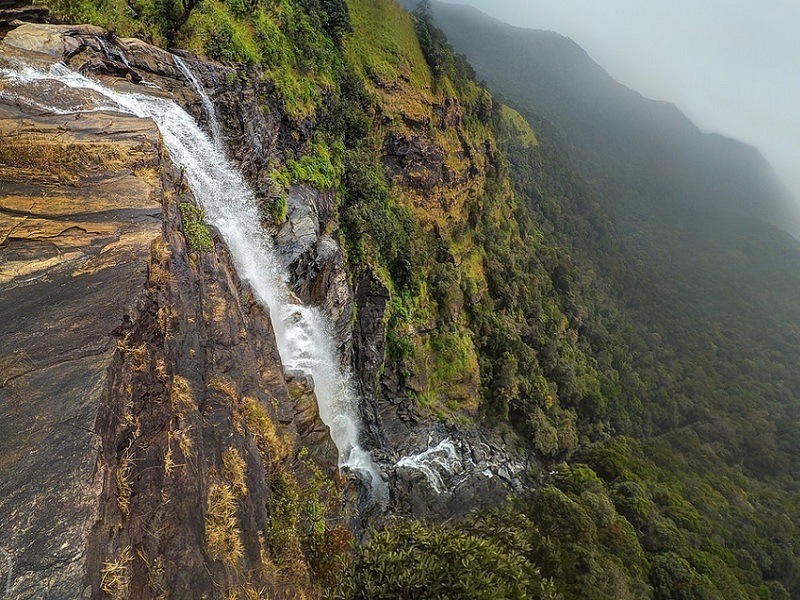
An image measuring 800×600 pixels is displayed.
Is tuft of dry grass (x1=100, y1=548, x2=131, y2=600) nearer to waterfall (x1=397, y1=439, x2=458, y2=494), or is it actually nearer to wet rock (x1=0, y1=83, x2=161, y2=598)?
wet rock (x1=0, y1=83, x2=161, y2=598)

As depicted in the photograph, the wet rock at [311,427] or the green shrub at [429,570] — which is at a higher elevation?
the green shrub at [429,570]

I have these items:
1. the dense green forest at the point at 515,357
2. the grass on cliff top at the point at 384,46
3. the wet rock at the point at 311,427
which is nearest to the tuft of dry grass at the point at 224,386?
the dense green forest at the point at 515,357

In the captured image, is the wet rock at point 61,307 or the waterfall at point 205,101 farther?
the waterfall at point 205,101

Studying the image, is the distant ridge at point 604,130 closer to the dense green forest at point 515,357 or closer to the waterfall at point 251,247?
the dense green forest at point 515,357

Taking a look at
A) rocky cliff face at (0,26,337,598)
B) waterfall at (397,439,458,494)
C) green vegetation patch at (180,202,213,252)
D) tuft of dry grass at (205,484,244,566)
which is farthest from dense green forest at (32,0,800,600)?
green vegetation patch at (180,202,213,252)

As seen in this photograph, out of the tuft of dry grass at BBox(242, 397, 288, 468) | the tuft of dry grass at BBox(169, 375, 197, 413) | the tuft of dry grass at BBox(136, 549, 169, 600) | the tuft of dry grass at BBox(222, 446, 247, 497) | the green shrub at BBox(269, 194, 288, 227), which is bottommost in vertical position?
the tuft of dry grass at BBox(242, 397, 288, 468)

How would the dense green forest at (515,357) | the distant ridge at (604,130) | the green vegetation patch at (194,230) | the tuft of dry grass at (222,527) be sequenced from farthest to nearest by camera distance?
1. the distant ridge at (604,130)
2. the dense green forest at (515,357)
3. the green vegetation patch at (194,230)
4. the tuft of dry grass at (222,527)

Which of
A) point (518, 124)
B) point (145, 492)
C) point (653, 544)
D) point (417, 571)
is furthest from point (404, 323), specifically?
point (518, 124)
